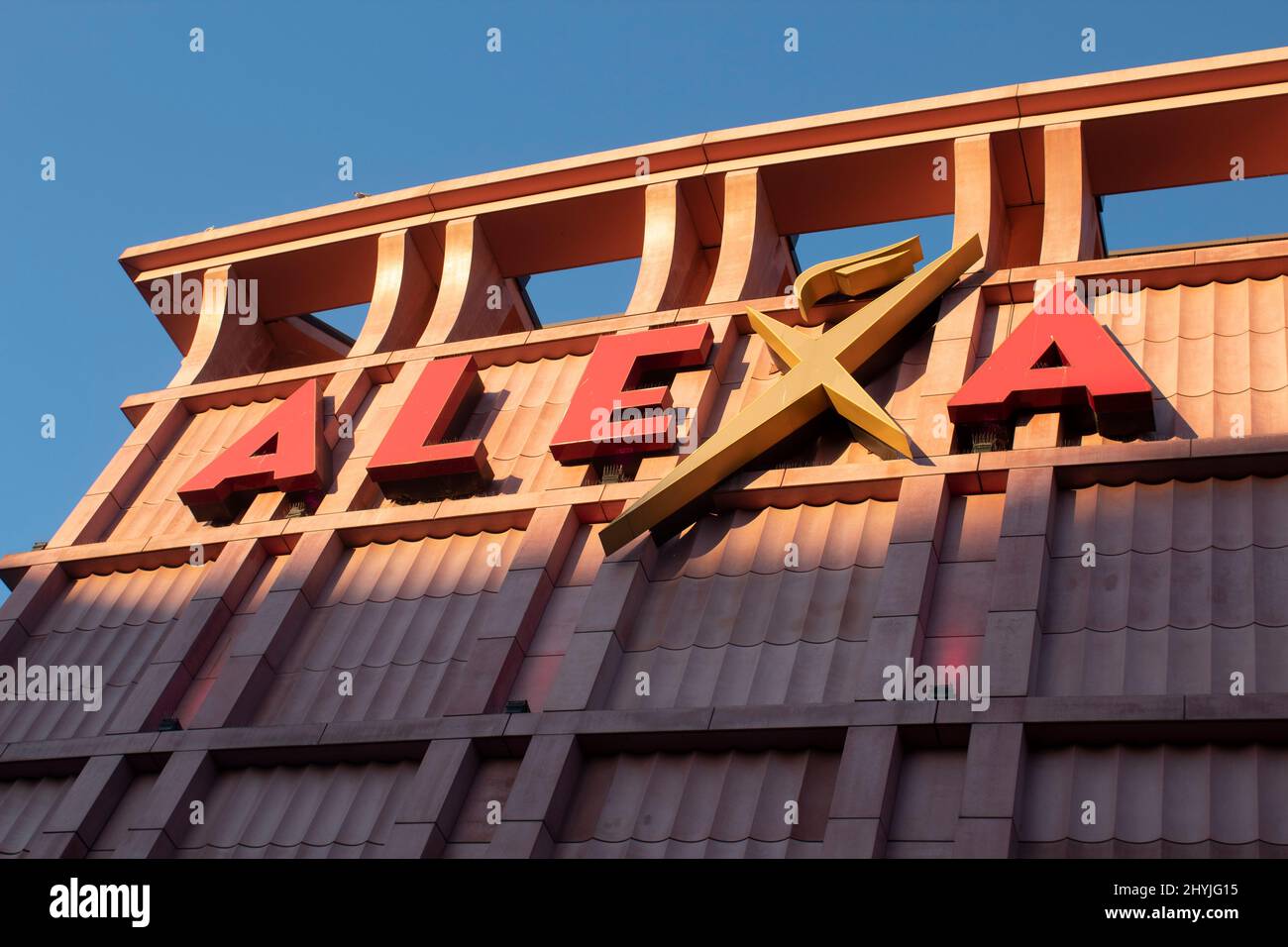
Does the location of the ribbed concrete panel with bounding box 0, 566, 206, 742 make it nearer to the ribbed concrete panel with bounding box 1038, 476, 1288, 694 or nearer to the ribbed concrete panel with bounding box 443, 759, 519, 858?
the ribbed concrete panel with bounding box 443, 759, 519, 858

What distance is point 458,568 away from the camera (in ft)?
76.9

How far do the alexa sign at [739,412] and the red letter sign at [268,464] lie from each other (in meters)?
0.02

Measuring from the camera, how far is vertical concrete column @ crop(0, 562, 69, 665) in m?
25.3

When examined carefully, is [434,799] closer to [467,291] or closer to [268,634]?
[268,634]

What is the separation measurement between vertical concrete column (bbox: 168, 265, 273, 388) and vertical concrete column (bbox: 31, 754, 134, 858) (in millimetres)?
9862

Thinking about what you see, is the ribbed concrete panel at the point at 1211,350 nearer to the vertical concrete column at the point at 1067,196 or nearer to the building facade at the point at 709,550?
the building facade at the point at 709,550

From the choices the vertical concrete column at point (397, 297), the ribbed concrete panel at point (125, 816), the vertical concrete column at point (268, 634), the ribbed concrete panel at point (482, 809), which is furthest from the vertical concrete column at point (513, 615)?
the vertical concrete column at point (397, 297)

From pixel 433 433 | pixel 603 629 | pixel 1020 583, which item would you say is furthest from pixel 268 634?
pixel 1020 583

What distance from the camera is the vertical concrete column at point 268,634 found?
22.2 meters

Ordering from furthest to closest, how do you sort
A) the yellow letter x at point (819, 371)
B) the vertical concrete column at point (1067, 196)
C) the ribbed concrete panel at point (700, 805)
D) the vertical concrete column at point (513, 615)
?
the vertical concrete column at point (1067, 196), the yellow letter x at point (819, 371), the vertical concrete column at point (513, 615), the ribbed concrete panel at point (700, 805)

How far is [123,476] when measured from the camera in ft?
91.8

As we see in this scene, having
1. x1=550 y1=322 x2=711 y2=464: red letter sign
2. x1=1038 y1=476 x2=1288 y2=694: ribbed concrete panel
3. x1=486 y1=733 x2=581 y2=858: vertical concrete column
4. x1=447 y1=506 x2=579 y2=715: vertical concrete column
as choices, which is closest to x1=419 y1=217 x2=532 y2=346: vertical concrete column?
x1=550 y1=322 x2=711 y2=464: red letter sign

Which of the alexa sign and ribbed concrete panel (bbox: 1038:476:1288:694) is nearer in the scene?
ribbed concrete panel (bbox: 1038:476:1288:694)

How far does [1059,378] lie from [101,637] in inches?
562
